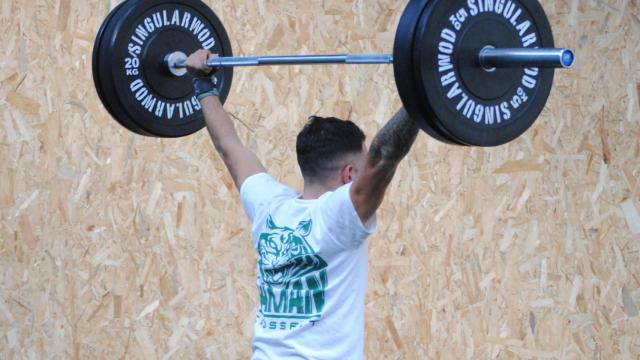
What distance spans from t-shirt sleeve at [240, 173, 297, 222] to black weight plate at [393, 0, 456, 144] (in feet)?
1.81

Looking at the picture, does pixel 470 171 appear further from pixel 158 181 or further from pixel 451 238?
pixel 158 181

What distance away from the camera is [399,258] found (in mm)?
3760

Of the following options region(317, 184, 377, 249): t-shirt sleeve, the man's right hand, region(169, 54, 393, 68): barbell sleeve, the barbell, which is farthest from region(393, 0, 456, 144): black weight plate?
the man's right hand

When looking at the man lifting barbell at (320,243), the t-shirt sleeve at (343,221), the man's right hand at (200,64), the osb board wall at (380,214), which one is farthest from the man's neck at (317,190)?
the osb board wall at (380,214)

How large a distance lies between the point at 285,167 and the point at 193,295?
510mm

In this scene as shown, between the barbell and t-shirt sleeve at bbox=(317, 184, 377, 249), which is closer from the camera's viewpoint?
the barbell

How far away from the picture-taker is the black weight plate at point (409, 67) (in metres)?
2.11

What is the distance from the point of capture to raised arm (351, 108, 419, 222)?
2.18 m

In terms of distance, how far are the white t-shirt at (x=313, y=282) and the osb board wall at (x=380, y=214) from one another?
1221mm

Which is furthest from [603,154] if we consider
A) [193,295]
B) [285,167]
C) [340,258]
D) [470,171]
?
[340,258]

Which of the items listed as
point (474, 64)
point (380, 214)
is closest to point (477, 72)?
point (474, 64)

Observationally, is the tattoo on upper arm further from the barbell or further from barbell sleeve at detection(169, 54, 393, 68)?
barbell sleeve at detection(169, 54, 393, 68)

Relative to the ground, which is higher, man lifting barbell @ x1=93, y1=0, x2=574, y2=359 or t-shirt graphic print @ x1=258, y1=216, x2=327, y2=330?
man lifting barbell @ x1=93, y1=0, x2=574, y2=359

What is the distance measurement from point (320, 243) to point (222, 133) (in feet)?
1.84
